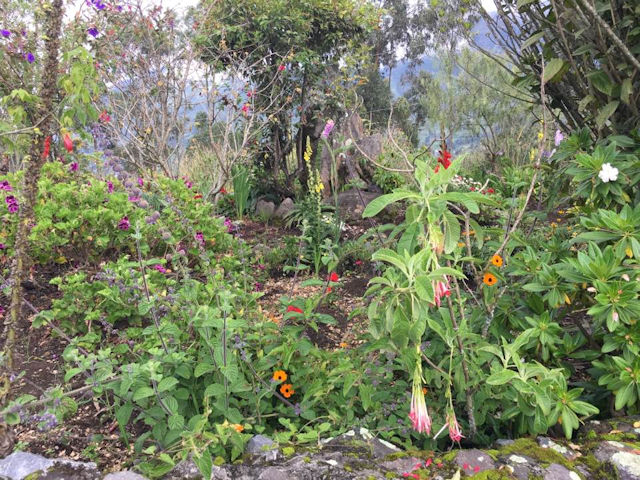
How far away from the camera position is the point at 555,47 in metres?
2.47

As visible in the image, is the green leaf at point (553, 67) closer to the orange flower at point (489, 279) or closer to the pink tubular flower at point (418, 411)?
the orange flower at point (489, 279)

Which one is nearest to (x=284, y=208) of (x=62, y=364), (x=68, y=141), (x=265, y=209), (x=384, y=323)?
(x=265, y=209)

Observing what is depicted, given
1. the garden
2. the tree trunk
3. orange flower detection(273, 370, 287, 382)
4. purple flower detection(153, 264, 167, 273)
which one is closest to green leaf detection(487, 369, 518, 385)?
the garden

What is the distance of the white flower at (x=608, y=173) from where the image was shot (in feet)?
6.29

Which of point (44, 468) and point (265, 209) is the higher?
point (265, 209)

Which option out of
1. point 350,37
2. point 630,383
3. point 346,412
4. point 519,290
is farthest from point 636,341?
point 350,37

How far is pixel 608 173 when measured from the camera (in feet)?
6.31

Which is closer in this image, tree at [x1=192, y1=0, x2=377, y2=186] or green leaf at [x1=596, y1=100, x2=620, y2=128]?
green leaf at [x1=596, y1=100, x2=620, y2=128]

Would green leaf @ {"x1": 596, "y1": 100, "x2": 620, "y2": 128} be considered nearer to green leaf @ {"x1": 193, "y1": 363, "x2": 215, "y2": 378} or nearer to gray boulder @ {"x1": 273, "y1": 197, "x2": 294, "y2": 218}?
green leaf @ {"x1": 193, "y1": 363, "x2": 215, "y2": 378}

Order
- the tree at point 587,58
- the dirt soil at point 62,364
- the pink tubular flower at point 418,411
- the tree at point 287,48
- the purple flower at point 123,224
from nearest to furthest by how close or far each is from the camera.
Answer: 1. the pink tubular flower at point 418,411
2. the dirt soil at point 62,364
3. the tree at point 587,58
4. the purple flower at point 123,224
5. the tree at point 287,48

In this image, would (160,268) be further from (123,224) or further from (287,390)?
(287,390)

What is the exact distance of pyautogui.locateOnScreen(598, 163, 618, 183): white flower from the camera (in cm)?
192

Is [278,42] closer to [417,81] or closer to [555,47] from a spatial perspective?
[555,47]

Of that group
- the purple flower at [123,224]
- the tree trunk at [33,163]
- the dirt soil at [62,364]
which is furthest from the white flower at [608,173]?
the purple flower at [123,224]
